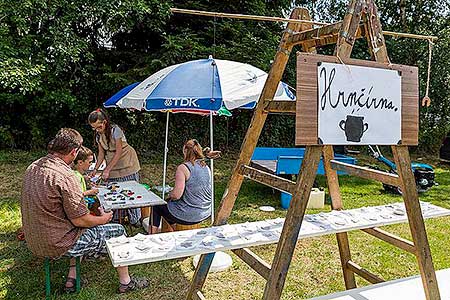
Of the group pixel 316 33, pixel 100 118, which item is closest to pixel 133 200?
pixel 100 118

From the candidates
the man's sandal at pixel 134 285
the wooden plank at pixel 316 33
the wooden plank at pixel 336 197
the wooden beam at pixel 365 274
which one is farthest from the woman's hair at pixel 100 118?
the wooden beam at pixel 365 274

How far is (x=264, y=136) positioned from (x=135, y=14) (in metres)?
4.41

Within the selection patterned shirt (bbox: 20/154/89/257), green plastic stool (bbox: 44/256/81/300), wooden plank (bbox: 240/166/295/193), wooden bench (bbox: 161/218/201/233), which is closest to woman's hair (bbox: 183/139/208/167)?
wooden bench (bbox: 161/218/201/233)

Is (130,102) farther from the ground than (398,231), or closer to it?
farther from the ground

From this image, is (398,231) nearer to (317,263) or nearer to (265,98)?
(317,263)

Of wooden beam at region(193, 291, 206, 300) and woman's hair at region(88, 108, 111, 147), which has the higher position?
woman's hair at region(88, 108, 111, 147)

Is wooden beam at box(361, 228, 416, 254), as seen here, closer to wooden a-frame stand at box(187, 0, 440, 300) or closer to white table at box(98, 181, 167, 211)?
wooden a-frame stand at box(187, 0, 440, 300)

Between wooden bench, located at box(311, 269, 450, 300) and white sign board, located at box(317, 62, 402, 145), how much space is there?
2.84 feet

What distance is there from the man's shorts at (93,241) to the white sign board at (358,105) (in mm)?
2011

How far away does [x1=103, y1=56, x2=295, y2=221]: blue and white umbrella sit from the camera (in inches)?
124

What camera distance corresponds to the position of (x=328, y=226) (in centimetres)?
212

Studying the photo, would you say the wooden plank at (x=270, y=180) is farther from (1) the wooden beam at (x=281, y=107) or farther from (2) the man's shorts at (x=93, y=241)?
(2) the man's shorts at (x=93, y=241)

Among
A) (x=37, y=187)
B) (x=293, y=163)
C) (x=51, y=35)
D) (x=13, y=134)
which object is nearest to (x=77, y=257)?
(x=37, y=187)

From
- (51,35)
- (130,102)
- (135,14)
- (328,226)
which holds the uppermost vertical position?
(135,14)
